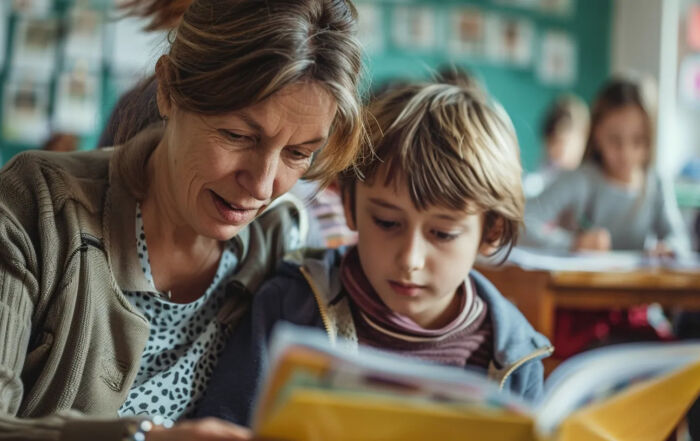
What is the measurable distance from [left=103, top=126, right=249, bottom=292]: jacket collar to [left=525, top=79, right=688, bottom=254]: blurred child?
1886 millimetres

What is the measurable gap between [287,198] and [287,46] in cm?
42

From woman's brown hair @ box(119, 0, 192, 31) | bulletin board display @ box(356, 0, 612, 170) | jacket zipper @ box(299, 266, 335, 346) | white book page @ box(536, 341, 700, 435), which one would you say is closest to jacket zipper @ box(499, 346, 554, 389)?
jacket zipper @ box(299, 266, 335, 346)

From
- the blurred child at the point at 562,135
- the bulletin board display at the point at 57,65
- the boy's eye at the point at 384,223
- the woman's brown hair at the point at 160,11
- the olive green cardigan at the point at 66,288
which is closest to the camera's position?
the olive green cardigan at the point at 66,288

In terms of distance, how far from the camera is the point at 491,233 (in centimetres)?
126

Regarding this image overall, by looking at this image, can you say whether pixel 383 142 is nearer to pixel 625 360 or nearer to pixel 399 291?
pixel 399 291

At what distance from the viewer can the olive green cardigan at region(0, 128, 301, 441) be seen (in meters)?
0.94

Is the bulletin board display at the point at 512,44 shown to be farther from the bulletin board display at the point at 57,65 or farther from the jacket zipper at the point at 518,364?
the jacket zipper at the point at 518,364

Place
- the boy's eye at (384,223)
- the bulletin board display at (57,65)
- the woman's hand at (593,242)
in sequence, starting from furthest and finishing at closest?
the bulletin board display at (57,65), the woman's hand at (593,242), the boy's eye at (384,223)

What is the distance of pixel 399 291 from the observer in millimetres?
1151

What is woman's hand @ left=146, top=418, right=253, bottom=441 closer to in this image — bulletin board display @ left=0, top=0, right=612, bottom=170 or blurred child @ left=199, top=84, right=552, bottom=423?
blurred child @ left=199, top=84, right=552, bottom=423

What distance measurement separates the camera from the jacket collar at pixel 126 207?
3.48ft

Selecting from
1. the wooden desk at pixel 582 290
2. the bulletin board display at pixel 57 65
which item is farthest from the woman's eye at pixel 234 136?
the bulletin board display at pixel 57 65

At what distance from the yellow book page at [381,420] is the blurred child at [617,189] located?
7.17 ft

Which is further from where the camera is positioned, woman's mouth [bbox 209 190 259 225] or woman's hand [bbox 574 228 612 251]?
woman's hand [bbox 574 228 612 251]
